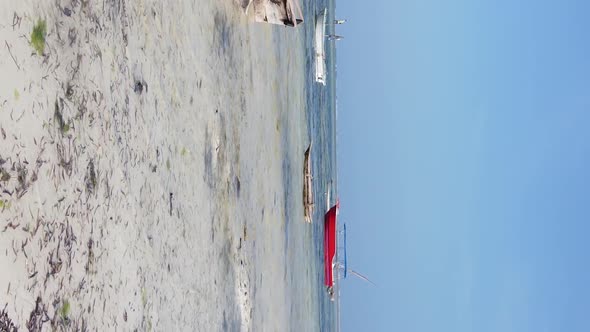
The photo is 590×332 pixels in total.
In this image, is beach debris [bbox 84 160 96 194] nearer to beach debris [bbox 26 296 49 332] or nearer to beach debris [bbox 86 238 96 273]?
beach debris [bbox 86 238 96 273]

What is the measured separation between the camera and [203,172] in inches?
129

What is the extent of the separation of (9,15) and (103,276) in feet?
2.79

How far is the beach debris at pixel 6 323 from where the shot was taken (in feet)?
4.59

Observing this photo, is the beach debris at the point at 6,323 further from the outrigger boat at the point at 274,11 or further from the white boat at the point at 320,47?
the white boat at the point at 320,47

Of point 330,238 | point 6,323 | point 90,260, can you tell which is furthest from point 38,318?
point 330,238

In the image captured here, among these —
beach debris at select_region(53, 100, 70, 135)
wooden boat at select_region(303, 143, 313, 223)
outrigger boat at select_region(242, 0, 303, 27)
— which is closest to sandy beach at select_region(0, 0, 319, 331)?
beach debris at select_region(53, 100, 70, 135)

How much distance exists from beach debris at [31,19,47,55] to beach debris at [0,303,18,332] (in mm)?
692

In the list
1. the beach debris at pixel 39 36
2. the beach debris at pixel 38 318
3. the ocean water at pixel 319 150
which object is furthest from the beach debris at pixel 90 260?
the ocean water at pixel 319 150

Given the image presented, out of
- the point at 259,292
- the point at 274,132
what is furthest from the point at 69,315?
the point at 274,132

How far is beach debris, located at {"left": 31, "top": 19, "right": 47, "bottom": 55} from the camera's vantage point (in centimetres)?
166

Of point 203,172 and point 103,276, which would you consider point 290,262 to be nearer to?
point 203,172

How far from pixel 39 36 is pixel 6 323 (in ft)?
2.53

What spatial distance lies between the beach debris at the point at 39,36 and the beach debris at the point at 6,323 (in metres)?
0.69

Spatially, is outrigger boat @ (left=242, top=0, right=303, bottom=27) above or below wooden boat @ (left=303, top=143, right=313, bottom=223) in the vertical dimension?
above
